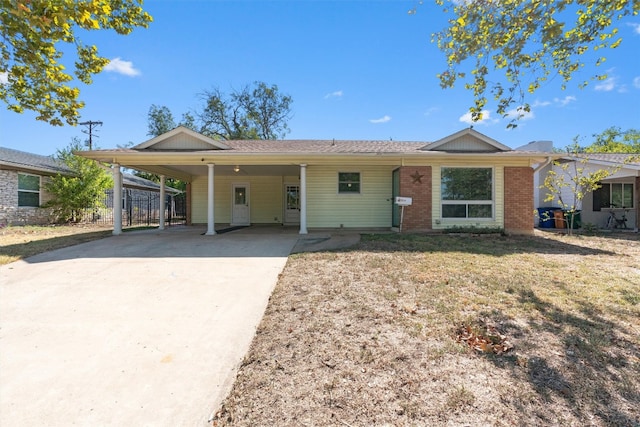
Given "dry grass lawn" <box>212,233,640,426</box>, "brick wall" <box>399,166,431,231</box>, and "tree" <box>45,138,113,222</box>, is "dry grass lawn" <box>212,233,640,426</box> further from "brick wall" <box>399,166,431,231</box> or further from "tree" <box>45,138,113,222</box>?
"tree" <box>45,138,113,222</box>

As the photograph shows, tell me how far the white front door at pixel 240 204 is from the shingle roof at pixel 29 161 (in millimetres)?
9099

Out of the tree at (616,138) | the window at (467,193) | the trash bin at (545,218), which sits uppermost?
the tree at (616,138)

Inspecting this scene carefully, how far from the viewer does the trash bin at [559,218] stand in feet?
46.2

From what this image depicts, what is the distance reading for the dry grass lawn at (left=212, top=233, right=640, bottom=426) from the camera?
81.0 inches

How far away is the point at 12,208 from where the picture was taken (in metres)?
14.1

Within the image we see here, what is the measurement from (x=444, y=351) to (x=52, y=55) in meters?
10.6

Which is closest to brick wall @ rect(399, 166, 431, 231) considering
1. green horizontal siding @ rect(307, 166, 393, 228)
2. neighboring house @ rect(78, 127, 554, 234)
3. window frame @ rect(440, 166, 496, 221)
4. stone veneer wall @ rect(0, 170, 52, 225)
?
neighboring house @ rect(78, 127, 554, 234)

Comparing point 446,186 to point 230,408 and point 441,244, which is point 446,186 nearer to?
point 441,244

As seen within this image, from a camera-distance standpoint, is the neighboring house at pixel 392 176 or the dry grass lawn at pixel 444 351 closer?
the dry grass lawn at pixel 444 351

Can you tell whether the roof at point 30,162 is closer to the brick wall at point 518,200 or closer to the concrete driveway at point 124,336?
the concrete driveway at point 124,336

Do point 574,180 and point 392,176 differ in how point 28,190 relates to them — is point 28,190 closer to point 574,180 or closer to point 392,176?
point 392,176

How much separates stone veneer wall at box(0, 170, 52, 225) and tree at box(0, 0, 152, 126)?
836cm

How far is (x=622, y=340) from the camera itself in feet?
9.86

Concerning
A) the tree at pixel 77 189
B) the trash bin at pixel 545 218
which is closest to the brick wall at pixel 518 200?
the trash bin at pixel 545 218
